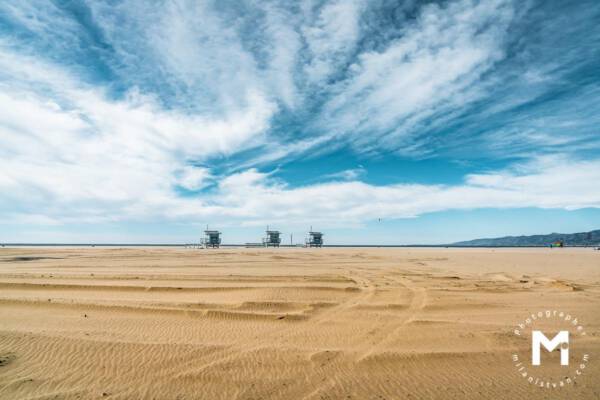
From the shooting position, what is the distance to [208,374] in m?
6.16

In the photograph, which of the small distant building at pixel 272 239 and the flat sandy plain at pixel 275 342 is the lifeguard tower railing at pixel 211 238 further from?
the flat sandy plain at pixel 275 342

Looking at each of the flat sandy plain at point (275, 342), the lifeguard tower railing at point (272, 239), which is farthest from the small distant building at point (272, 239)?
the flat sandy plain at point (275, 342)

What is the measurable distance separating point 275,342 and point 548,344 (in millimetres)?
6563

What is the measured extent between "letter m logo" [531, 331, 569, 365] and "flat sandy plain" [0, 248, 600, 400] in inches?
15.5

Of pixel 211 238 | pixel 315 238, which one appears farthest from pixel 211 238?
pixel 315 238

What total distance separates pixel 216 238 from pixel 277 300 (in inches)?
2955

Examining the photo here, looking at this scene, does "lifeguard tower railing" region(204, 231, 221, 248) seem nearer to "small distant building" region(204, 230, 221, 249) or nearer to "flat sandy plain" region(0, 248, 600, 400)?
"small distant building" region(204, 230, 221, 249)

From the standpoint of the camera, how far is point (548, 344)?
25.8 ft

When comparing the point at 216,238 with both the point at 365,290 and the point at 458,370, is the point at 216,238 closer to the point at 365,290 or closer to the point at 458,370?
the point at 365,290

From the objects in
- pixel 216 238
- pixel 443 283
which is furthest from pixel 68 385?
pixel 216 238

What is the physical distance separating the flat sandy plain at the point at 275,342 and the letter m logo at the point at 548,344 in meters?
0.39

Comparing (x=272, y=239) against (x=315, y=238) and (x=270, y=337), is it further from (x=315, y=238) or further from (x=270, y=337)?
(x=270, y=337)

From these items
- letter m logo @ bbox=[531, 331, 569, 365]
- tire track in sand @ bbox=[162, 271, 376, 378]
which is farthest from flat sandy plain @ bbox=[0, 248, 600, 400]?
letter m logo @ bbox=[531, 331, 569, 365]

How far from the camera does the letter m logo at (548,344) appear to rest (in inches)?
278
